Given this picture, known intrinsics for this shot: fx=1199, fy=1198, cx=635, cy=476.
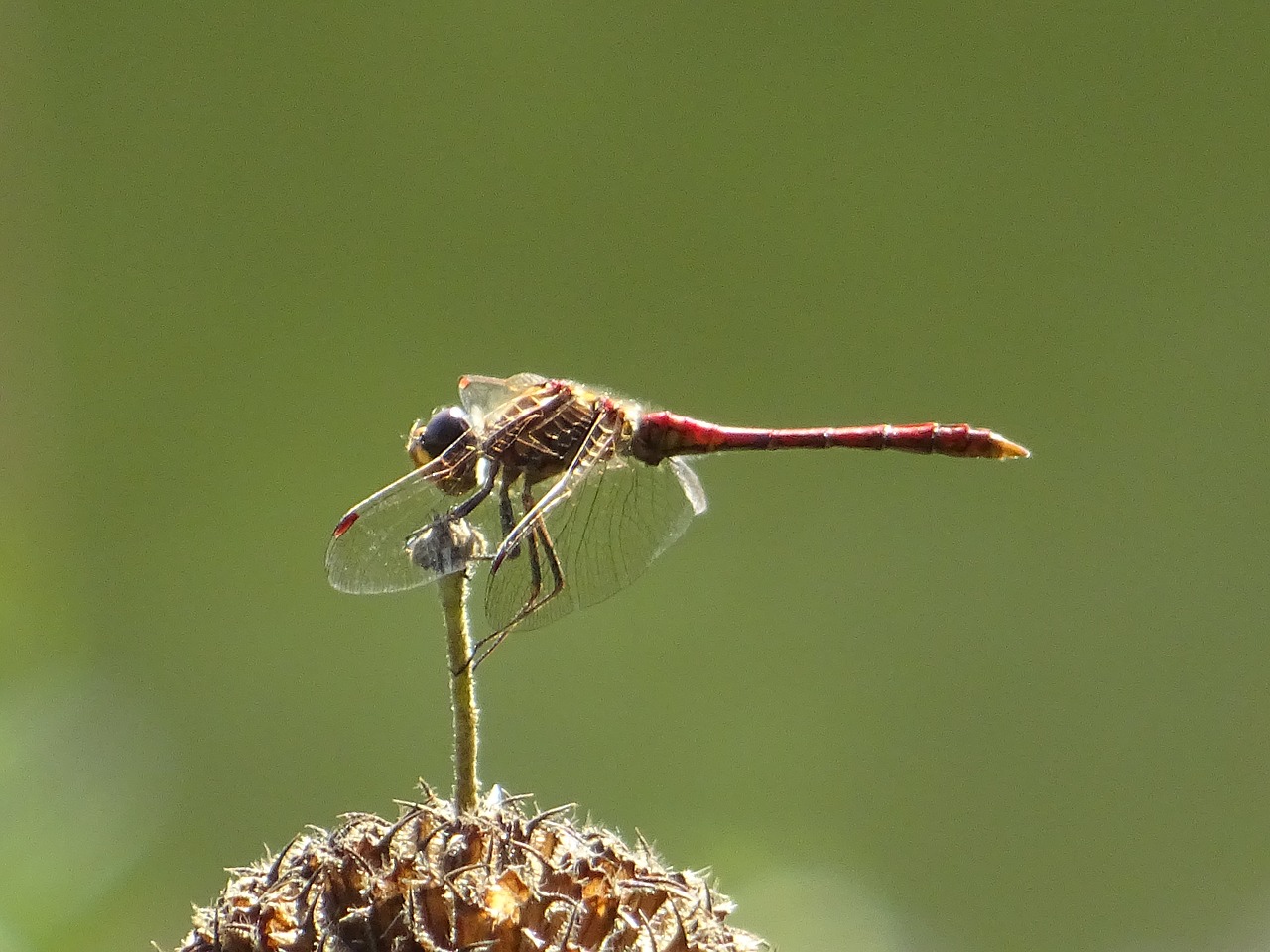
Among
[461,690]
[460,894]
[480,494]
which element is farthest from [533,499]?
[460,894]

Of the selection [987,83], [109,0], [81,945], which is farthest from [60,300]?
[987,83]

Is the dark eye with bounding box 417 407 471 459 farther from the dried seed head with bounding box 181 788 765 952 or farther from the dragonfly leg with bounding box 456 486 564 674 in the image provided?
the dried seed head with bounding box 181 788 765 952

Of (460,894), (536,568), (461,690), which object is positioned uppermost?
(536,568)

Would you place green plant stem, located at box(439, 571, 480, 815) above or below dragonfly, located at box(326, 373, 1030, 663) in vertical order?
below

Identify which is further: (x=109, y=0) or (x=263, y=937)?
(x=109, y=0)

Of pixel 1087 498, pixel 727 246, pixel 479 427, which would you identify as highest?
pixel 727 246

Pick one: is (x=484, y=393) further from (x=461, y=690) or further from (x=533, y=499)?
(x=461, y=690)

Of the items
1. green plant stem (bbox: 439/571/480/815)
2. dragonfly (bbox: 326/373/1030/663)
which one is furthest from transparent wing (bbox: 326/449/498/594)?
green plant stem (bbox: 439/571/480/815)

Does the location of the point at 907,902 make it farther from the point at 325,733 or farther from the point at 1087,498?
the point at 325,733
